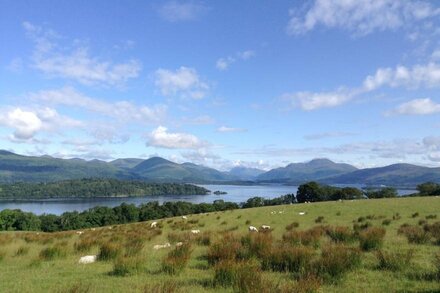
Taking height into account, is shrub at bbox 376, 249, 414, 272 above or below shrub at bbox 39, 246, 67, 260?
above

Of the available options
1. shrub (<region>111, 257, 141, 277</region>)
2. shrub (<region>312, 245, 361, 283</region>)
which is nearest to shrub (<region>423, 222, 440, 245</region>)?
shrub (<region>312, 245, 361, 283</region>)

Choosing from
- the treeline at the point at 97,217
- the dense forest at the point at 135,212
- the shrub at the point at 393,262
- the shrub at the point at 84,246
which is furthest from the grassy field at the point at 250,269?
the treeline at the point at 97,217

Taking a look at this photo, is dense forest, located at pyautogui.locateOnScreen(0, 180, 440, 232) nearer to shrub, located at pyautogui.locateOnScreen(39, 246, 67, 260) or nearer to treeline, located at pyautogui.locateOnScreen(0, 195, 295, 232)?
treeline, located at pyautogui.locateOnScreen(0, 195, 295, 232)

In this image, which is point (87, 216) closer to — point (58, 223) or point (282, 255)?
point (58, 223)

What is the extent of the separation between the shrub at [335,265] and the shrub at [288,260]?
0.41 meters

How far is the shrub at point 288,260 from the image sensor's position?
332 inches

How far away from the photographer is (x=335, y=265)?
763 centimetres

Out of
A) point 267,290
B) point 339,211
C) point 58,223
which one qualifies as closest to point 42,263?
point 267,290

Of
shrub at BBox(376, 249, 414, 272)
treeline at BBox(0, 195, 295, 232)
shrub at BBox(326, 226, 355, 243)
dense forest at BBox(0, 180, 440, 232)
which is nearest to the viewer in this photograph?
shrub at BBox(376, 249, 414, 272)

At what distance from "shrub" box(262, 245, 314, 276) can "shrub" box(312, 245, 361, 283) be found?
16.2 inches

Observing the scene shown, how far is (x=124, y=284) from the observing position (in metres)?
7.49

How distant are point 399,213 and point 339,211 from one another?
381 centimetres

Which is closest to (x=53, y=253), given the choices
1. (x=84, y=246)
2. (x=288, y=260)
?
(x=84, y=246)

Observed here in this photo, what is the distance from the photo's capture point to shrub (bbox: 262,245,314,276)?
27.7ft
